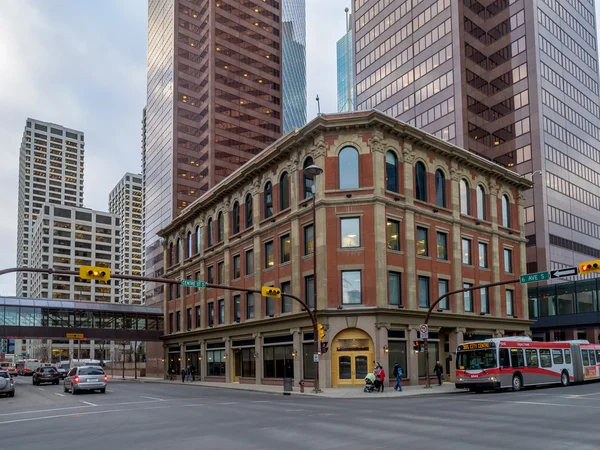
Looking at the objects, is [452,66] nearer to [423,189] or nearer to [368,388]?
[423,189]

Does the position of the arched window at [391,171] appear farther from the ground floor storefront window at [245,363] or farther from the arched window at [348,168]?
the ground floor storefront window at [245,363]

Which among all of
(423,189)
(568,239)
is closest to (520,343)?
(423,189)

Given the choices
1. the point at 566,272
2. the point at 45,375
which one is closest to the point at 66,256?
the point at 45,375

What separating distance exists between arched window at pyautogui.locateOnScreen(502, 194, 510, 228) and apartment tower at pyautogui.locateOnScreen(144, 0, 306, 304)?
2720 inches

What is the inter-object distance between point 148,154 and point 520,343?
10958 centimetres

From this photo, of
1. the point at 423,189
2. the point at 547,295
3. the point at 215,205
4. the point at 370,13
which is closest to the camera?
the point at 423,189

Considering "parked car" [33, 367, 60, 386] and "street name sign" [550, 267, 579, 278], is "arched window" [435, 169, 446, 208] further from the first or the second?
"parked car" [33, 367, 60, 386]

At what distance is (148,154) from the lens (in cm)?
13100

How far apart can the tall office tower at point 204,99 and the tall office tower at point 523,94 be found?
34242 mm

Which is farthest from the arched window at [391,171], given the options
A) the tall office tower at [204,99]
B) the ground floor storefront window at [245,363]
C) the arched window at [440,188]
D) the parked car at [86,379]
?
the tall office tower at [204,99]

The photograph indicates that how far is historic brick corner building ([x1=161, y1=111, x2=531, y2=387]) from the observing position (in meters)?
39.0

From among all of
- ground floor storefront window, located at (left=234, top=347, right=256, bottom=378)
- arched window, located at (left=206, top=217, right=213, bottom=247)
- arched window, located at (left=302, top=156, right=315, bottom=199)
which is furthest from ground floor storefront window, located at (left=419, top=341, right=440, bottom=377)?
arched window, located at (left=206, top=217, right=213, bottom=247)

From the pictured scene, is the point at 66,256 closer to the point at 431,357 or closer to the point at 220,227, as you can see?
the point at 220,227

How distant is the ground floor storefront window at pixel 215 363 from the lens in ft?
176
